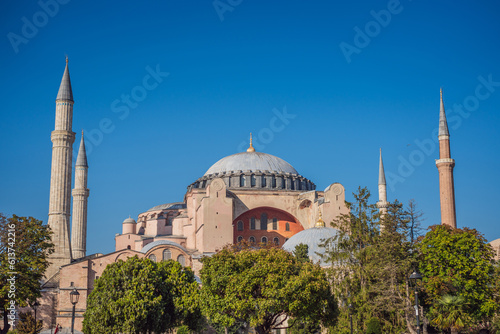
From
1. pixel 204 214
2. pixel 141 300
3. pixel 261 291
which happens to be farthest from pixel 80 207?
pixel 261 291

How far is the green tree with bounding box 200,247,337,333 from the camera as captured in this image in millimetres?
22938

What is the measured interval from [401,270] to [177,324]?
392 inches

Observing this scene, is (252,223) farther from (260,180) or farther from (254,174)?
(254,174)

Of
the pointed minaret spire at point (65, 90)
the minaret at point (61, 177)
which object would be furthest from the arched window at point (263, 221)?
the pointed minaret spire at point (65, 90)

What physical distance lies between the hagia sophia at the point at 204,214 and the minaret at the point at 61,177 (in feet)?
0.20

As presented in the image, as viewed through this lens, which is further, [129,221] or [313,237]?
[129,221]

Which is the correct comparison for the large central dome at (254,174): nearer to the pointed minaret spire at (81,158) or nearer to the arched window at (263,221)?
the arched window at (263,221)

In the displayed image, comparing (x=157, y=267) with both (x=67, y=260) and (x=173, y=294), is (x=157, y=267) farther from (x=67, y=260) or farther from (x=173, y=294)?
(x=67, y=260)

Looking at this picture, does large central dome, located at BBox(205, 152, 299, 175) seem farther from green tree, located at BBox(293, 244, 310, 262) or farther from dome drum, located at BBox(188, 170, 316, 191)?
green tree, located at BBox(293, 244, 310, 262)

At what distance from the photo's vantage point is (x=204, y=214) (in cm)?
4047

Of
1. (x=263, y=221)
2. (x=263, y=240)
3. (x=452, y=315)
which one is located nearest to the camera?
(x=452, y=315)

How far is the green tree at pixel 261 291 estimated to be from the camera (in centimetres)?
2294

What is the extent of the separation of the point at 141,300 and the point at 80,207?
81.1 feet

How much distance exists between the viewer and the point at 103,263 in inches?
1526
